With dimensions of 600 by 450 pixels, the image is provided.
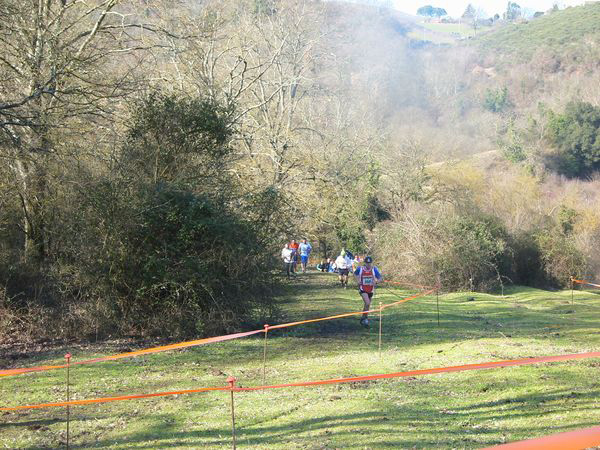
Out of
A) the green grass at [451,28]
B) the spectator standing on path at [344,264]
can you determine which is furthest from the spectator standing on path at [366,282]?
the green grass at [451,28]

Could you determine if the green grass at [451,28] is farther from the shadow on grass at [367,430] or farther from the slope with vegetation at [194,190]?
the shadow on grass at [367,430]

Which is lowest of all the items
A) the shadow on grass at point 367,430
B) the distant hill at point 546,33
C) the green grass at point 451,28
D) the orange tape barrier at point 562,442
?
the shadow on grass at point 367,430

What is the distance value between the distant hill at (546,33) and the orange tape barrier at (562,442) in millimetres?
107712

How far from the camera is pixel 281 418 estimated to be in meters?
8.30

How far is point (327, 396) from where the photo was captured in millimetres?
9180

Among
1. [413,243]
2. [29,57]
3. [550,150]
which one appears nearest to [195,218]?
[29,57]

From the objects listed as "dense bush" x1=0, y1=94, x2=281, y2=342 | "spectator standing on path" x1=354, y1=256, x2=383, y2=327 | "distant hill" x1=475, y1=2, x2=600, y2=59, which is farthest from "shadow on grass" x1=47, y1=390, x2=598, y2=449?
"distant hill" x1=475, y1=2, x2=600, y2=59

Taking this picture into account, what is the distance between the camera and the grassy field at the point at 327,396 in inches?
296

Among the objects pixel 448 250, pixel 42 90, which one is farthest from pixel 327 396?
pixel 448 250

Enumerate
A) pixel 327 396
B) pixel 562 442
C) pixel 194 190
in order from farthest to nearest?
pixel 194 190 < pixel 327 396 < pixel 562 442

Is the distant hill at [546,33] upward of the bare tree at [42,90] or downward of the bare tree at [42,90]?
upward

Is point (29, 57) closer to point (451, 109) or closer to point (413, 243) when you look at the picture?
point (413, 243)

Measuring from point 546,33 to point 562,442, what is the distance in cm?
12602

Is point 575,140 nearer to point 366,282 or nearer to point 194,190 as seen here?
point 366,282
